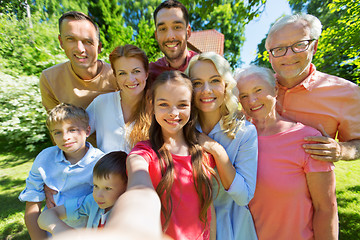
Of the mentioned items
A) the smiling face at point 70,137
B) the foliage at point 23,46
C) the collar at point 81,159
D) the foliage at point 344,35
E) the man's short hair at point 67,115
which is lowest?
the collar at point 81,159

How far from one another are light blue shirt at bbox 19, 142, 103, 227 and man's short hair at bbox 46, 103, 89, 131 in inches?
13.3

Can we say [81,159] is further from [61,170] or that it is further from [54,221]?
[54,221]

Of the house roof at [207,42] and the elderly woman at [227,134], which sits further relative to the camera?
the house roof at [207,42]

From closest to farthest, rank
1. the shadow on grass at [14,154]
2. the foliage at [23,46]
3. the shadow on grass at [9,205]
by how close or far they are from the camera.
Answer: the shadow on grass at [9,205] → the shadow on grass at [14,154] → the foliage at [23,46]

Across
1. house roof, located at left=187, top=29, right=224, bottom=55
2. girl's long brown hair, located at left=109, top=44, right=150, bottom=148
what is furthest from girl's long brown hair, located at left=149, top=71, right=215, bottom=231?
house roof, located at left=187, top=29, right=224, bottom=55

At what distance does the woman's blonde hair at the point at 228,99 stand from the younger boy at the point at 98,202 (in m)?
1.02

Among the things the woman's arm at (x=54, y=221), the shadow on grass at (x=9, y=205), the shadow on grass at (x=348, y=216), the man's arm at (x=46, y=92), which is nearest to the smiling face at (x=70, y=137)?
the woman's arm at (x=54, y=221)

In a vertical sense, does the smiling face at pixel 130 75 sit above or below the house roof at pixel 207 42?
below

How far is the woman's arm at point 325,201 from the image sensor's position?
1772mm

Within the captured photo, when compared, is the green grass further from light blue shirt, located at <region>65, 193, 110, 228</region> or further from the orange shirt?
the orange shirt

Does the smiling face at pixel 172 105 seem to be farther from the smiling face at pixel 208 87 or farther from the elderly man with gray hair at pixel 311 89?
the elderly man with gray hair at pixel 311 89

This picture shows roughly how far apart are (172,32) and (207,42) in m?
19.4

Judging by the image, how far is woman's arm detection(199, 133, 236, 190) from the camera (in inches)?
65.8

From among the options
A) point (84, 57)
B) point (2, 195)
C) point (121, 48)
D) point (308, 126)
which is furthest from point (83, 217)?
point (2, 195)
